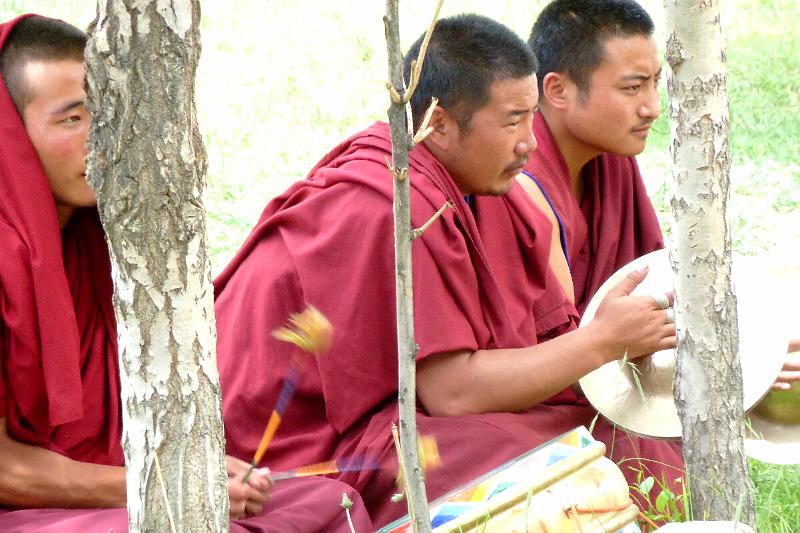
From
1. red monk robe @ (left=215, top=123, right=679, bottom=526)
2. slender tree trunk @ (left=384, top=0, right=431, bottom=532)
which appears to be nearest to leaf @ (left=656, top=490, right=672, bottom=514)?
red monk robe @ (left=215, top=123, right=679, bottom=526)

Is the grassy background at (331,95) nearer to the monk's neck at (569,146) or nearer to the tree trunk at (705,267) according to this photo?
the monk's neck at (569,146)

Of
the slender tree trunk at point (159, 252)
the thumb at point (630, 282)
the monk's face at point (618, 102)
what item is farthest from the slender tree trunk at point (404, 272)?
the monk's face at point (618, 102)

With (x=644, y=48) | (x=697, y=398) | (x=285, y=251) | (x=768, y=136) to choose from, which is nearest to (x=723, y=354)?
(x=697, y=398)

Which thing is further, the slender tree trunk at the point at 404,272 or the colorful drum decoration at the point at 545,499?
the colorful drum decoration at the point at 545,499

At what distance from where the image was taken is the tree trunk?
8.55 feet

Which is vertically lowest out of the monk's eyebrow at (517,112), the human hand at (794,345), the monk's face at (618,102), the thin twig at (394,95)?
the human hand at (794,345)

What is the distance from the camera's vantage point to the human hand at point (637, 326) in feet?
10.2

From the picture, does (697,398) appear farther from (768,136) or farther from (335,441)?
(768,136)

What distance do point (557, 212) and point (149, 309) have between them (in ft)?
7.04

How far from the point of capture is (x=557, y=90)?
4.18 m

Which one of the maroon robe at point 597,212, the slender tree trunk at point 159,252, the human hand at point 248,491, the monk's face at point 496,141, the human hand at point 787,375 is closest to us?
the slender tree trunk at point 159,252

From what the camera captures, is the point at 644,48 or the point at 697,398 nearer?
the point at 697,398

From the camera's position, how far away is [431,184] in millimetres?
3258

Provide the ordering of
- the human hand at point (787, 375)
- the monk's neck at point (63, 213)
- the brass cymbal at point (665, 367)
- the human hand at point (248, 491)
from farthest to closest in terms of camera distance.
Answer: the human hand at point (787, 375) < the brass cymbal at point (665, 367) < the monk's neck at point (63, 213) < the human hand at point (248, 491)
